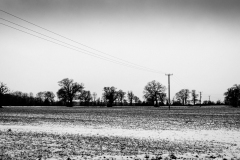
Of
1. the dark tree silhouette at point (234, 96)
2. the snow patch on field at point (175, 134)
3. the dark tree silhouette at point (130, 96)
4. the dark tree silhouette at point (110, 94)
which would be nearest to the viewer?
the snow patch on field at point (175, 134)

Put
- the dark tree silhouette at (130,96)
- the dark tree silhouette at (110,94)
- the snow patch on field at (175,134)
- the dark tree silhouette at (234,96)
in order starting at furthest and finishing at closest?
the dark tree silhouette at (130,96), the dark tree silhouette at (110,94), the dark tree silhouette at (234,96), the snow patch on field at (175,134)

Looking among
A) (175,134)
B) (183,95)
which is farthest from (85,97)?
(175,134)

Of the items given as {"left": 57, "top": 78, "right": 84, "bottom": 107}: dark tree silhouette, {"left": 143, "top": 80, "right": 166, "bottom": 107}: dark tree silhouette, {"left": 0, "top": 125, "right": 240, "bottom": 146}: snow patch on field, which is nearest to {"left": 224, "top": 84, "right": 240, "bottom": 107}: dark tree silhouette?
{"left": 143, "top": 80, "right": 166, "bottom": 107}: dark tree silhouette

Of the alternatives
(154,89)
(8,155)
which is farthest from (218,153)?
(154,89)

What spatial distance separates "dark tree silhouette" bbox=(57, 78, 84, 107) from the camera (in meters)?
120

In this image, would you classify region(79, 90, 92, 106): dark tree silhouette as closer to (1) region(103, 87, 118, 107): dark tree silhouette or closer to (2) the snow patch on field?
(1) region(103, 87, 118, 107): dark tree silhouette

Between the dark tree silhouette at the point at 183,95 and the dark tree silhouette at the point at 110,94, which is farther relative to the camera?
the dark tree silhouette at the point at 183,95

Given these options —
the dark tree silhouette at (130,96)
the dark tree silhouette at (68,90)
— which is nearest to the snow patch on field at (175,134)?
the dark tree silhouette at (68,90)

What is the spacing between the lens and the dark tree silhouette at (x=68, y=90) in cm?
11956

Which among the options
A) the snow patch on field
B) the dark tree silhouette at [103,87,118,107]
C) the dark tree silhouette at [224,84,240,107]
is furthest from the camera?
Result: the dark tree silhouette at [103,87,118,107]

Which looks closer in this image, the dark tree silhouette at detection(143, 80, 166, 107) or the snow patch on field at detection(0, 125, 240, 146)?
the snow patch on field at detection(0, 125, 240, 146)

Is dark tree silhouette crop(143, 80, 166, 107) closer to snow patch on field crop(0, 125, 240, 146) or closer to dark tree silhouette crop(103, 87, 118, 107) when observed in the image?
dark tree silhouette crop(103, 87, 118, 107)

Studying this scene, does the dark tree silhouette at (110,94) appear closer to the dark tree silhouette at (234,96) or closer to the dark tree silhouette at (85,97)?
the dark tree silhouette at (85,97)

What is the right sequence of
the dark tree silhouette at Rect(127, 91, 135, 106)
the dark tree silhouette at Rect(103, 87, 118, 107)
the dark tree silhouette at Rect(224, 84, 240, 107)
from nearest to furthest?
the dark tree silhouette at Rect(224, 84, 240, 107) → the dark tree silhouette at Rect(103, 87, 118, 107) → the dark tree silhouette at Rect(127, 91, 135, 106)
